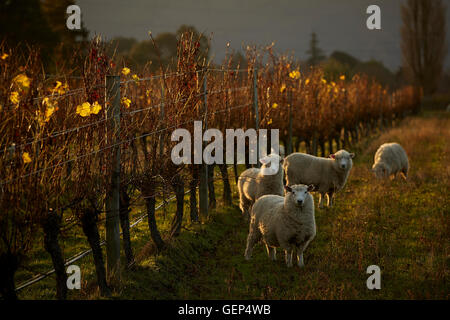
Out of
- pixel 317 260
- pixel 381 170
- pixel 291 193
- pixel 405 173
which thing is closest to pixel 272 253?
pixel 317 260

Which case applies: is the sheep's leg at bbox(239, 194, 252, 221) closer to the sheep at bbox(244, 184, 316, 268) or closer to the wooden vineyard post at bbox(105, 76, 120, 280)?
the sheep at bbox(244, 184, 316, 268)

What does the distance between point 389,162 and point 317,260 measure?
7495mm

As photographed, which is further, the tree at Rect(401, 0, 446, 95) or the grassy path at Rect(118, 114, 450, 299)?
the tree at Rect(401, 0, 446, 95)

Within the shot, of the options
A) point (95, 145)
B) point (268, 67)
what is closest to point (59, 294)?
point (95, 145)

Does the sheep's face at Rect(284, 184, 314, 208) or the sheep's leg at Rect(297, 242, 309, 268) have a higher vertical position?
the sheep's face at Rect(284, 184, 314, 208)

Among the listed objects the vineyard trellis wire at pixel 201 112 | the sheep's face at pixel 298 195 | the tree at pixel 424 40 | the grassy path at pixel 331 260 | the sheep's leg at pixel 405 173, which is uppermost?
the tree at pixel 424 40

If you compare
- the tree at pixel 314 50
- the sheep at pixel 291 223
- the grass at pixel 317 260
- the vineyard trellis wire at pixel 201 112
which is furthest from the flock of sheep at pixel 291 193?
the tree at pixel 314 50

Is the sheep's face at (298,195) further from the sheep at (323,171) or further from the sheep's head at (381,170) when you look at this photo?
the sheep's head at (381,170)

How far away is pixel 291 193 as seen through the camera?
746 cm

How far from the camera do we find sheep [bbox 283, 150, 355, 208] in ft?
37.9

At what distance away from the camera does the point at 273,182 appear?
381 inches

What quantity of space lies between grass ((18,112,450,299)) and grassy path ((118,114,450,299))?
0.01 metres

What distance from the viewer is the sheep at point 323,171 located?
454 inches

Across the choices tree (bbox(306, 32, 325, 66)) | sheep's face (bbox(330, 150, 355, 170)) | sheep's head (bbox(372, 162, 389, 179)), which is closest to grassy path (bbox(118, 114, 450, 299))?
sheep's face (bbox(330, 150, 355, 170))
